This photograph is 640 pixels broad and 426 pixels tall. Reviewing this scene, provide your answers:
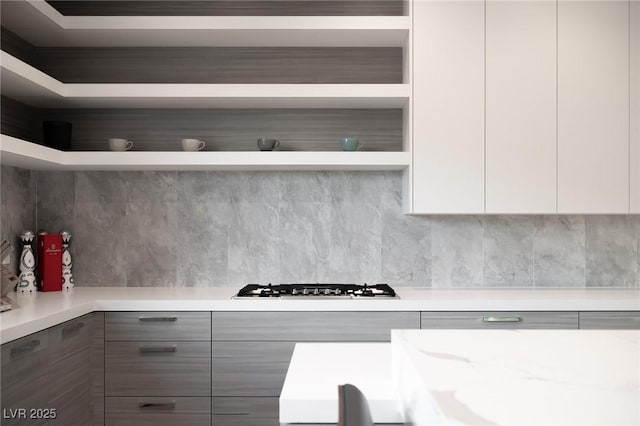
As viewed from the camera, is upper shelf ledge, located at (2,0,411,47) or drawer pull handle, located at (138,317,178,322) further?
upper shelf ledge, located at (2,0,411,47)

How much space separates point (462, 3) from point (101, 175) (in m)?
2.31

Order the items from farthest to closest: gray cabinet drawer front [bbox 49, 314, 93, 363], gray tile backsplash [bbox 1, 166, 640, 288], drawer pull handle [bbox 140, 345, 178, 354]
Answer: gray tile backsplash [bbox 1, 166, 640, 288]
drawer pull handle [bbox 140, 345, 178, 354]
gray cabinet drawer front [bbox 49, 314, 93, 363]

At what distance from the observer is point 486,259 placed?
11.3 feet

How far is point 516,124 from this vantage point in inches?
121

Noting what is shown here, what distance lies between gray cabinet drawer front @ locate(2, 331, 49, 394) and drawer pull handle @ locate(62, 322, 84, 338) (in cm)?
16

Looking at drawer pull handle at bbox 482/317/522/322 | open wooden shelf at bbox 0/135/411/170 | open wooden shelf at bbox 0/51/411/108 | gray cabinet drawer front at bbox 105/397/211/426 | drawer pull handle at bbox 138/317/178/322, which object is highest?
open wooden shelf at bbox 0/51/411/108

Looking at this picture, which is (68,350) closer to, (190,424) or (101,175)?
(190,424)

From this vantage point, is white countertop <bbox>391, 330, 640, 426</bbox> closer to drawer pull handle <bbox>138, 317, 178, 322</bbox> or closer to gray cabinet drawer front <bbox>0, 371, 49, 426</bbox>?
gray cabinet drawer front <bbox>0, 371, 49, 426</bbox>

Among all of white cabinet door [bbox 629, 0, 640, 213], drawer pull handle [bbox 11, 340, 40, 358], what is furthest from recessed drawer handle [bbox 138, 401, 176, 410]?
white cabinet door [bbox 629, 0, 640, 213]

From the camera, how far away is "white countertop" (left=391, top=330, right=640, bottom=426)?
2.65 ft

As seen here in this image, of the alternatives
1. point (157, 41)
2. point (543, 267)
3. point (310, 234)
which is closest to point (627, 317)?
point (543, 267)

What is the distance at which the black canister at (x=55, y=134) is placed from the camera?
313 centimetres

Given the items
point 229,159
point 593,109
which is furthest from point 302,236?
point 593,109

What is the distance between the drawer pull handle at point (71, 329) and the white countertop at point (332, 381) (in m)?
1.26
